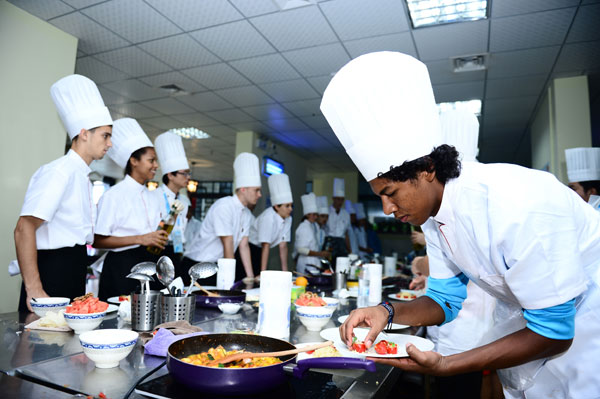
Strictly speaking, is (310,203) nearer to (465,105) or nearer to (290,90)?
(290,90)

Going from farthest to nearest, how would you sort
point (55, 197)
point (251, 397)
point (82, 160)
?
point (82, 160), point (55, 197), point (251, 397)

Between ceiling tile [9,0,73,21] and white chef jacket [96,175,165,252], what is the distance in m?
1.81

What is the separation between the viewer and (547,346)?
85 cm

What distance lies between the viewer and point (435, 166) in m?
1.01

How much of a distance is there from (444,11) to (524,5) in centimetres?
59

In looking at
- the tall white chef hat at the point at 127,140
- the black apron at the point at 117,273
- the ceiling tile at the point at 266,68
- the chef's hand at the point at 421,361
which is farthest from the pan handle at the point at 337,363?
the ceiling tile at the point at 266,68

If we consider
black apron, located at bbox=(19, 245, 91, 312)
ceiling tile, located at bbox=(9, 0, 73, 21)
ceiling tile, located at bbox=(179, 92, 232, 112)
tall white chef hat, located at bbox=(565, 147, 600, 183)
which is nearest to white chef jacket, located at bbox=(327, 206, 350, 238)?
ceiling tile, located at bbox=(179, 92, 232, 112)

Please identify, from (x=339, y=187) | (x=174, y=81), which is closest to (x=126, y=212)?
(x=174, y=81)

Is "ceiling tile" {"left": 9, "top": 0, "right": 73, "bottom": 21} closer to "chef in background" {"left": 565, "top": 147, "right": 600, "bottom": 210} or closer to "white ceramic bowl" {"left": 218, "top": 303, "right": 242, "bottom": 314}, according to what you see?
"white ceramic bowl" {"left": 218, "top": 303, "right": 242, "bottom": 314}

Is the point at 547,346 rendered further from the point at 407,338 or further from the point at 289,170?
the point at 289,170

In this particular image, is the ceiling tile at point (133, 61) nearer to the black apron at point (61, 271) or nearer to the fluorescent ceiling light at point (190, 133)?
the fluorescent ceiling light at point (190, 133)

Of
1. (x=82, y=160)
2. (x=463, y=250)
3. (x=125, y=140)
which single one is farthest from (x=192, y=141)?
(x=463, y=250)

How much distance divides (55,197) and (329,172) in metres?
8.67

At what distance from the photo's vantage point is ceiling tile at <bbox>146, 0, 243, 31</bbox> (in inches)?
126
